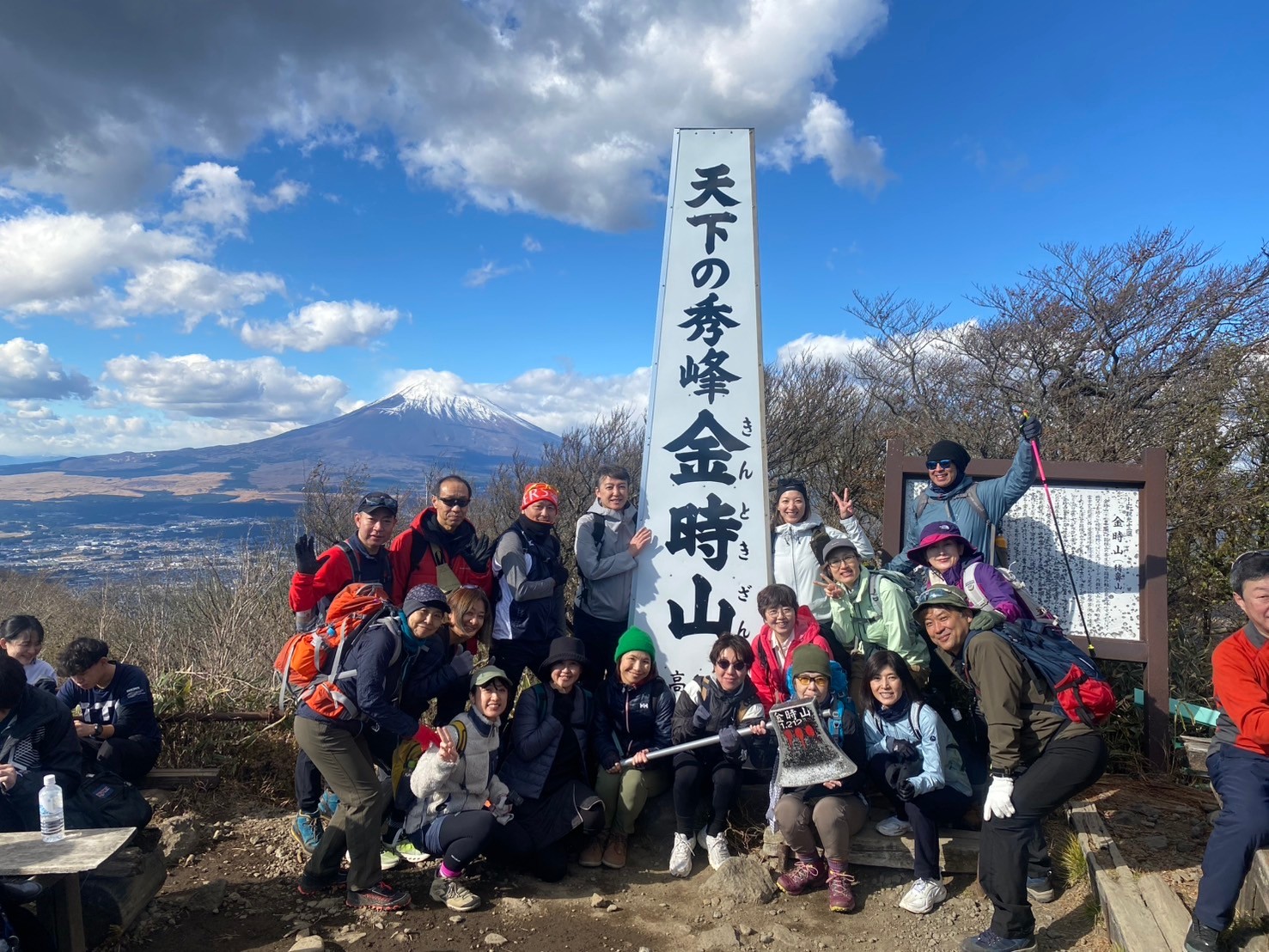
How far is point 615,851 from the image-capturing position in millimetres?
4070

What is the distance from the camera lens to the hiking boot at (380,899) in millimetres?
3580

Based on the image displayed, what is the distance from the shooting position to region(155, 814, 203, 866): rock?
4.13 metres

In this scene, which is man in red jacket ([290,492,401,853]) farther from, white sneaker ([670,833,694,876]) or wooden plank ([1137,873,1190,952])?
wooden plank ([1137,873,1190,952])

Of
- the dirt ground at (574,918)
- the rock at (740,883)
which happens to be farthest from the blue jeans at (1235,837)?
the rock at (740,883)

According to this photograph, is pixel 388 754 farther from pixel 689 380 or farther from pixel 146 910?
pixel 689 380

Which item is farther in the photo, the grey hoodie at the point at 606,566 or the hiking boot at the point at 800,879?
the grey hoodie at the point at 606,566

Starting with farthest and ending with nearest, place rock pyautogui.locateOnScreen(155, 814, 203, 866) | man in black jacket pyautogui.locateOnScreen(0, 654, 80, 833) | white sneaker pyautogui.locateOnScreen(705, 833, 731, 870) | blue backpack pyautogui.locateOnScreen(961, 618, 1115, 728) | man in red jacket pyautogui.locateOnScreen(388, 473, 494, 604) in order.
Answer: man in red jacket pyautogui.locateOnScreen(388, 473, 494, 604) < rock pyautogui.locateOnScreen(155, 814, 203, 866) < white sneaker pyautogui.locateOnScreen(705, 833, 731, 870) < man in black jacket pyautogui.locateOnScreen(0, 654, 80, 833) < blue backpack pyautogui.locateOnScreen(961, 618, 1115, 728)

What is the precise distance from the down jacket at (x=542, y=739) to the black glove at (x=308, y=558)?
1.31 meters

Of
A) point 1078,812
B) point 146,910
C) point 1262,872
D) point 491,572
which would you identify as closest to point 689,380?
point 491,572

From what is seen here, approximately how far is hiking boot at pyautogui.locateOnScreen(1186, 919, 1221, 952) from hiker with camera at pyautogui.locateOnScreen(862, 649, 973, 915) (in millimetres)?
1041

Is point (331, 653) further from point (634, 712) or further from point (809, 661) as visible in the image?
point (809, 661)

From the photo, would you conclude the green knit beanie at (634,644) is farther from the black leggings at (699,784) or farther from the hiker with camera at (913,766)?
the hiker with camera at (913,766)

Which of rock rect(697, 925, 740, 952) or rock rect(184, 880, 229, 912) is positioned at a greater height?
rock rect(184, 880, 229, 912)

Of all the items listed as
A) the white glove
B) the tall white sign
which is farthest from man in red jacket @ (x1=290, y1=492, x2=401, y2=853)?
the white glove
